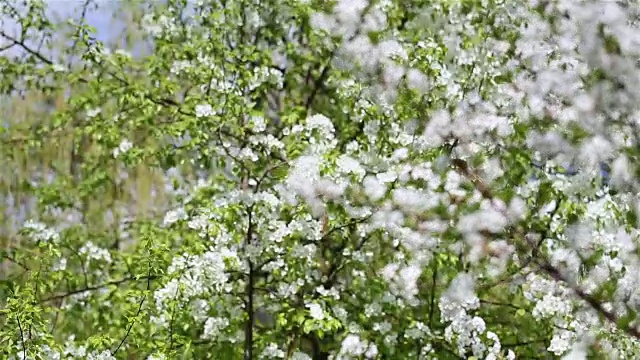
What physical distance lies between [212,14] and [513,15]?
4.71 ft

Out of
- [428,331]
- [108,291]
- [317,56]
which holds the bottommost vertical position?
[428,331]

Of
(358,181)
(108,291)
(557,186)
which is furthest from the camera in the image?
(108,291)

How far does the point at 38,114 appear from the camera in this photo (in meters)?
6.75

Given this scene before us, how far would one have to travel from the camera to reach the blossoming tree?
198cm

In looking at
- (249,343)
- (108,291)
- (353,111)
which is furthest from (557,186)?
(108,291)

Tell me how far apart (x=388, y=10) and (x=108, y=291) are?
1685mm

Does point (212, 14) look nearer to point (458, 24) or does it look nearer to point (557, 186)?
point (458, 24)

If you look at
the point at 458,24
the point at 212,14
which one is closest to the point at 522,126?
the point at 458,24

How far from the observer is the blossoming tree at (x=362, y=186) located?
1.98 meters

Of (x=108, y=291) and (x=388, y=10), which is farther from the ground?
(x=388, y=10)

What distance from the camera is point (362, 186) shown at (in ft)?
8.31

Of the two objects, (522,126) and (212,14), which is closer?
(522,126)

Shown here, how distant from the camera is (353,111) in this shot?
3.34 metres

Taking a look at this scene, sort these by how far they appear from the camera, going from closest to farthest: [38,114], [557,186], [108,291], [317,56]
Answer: [557,186]
[108,291]
[317,56]
[38,114]
